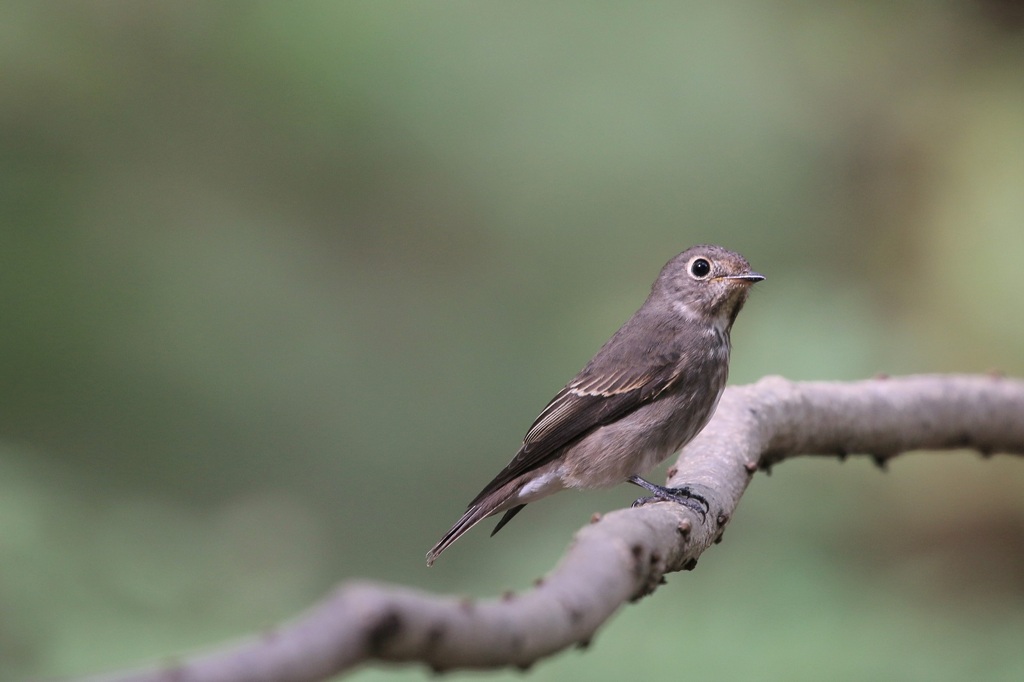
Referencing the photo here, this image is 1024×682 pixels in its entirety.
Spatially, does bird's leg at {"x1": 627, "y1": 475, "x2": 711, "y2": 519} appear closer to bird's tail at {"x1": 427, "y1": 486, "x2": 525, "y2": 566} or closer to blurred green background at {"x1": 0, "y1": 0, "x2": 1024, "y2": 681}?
bird's tail at {"x1": 427, "y1": 486, "x2": 525, "y2": 566}

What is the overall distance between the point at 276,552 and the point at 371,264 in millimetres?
1737

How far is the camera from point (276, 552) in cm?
397

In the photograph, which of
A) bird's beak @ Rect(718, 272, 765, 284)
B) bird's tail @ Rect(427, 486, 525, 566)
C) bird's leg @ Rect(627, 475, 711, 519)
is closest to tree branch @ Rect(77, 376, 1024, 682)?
bird's leg @ Rect(627, 475, 711, 519)

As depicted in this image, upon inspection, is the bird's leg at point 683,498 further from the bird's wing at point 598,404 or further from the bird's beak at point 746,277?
the bird's beak at point 746,277

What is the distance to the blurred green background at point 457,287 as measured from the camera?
149 inches

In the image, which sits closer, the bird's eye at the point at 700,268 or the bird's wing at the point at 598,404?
the bird's wing at the point at 598,404

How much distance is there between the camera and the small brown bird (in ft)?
11.2

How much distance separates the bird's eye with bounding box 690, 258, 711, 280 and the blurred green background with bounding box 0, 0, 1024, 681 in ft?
3.39

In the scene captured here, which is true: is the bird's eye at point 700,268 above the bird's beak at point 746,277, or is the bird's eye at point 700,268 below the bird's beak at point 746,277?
above

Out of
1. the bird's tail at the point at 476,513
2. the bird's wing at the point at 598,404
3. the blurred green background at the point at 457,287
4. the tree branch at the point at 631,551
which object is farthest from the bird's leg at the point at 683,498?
the blurred green background at the point at 457,287

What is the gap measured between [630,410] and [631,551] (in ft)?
5.15

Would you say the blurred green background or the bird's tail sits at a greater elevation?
the blurred green background

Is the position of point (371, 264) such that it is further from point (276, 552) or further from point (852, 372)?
point (852, 372)

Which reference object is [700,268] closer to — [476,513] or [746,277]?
[746,277]
